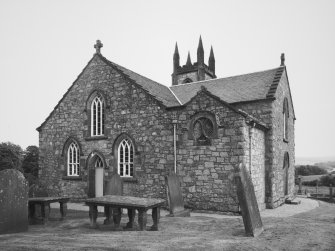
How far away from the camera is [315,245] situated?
24.0 ft

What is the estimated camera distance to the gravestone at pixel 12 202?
9264 millimetres

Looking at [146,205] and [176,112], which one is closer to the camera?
[146,205]

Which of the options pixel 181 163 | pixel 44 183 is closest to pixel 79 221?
pixel 181 163

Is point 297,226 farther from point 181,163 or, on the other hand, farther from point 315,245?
point 181,163

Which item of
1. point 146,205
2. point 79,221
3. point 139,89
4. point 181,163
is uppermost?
point 139,89

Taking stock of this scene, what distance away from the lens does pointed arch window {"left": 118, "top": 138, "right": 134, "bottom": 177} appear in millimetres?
18047

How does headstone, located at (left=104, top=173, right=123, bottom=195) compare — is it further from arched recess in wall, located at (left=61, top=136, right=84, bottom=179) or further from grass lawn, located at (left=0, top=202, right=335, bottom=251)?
arched recess in wall, located at (left=61, top=136, right=84, bottom=179)

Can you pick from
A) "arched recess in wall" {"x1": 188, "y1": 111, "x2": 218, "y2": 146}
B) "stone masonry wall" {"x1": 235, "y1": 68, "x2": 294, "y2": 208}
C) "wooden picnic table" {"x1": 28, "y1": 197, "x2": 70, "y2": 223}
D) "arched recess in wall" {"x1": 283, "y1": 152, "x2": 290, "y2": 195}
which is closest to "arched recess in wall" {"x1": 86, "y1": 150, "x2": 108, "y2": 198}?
"arched recess in wall" {"x1": 188, "y1": 111, "x2": 218, "y2": 146}

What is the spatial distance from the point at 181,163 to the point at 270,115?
5958mm

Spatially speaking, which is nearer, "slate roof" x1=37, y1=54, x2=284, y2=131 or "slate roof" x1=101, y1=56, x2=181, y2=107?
"slate roof" x1=37, y1=54, x2=284, y2=131

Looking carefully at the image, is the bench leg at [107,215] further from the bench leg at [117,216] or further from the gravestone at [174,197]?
the gravestone at [174,197]

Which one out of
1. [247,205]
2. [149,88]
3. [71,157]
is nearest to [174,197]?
[247,205]

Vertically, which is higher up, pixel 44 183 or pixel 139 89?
pixel 139 89

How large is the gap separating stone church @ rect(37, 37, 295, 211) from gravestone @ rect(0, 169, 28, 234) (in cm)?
790
